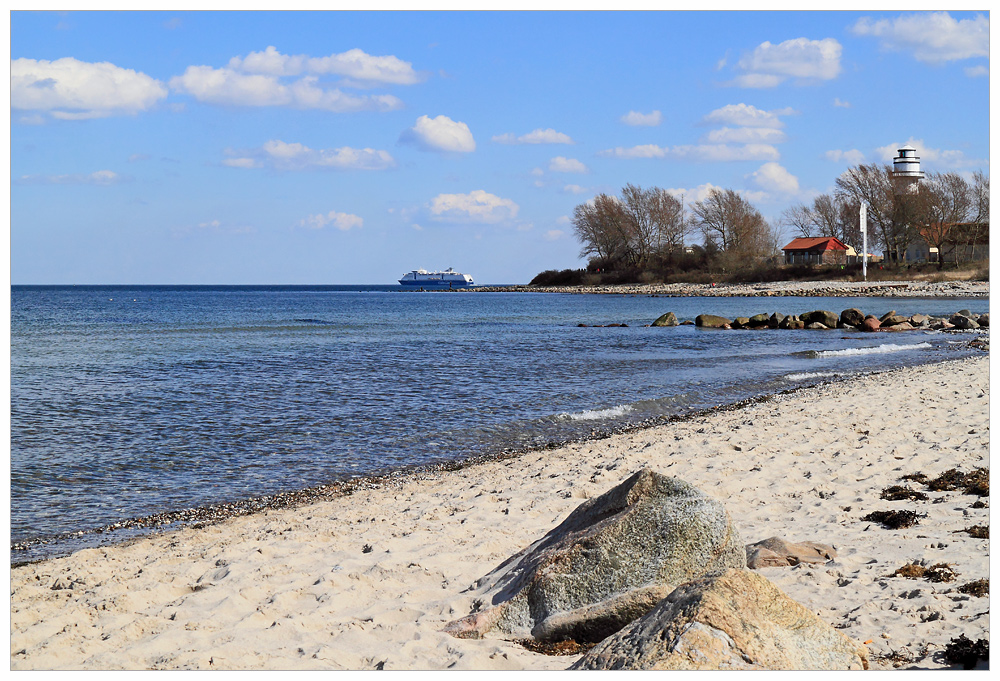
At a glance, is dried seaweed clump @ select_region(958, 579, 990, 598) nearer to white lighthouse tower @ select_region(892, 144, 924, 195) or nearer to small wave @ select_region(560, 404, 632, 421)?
small wave @ select_region(560, 404, 632, 421)

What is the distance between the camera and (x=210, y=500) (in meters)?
8.60

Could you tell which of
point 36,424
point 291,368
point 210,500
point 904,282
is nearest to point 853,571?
point 210,500

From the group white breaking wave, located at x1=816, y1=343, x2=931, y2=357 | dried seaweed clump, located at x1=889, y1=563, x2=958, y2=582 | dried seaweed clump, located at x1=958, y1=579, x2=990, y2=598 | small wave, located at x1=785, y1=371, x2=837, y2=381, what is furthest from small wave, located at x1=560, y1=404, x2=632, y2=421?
white breaking wave, located at x1=816, y1=343, x2=931, y2=357

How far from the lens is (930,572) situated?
469cm

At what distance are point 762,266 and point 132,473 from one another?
84156 mm

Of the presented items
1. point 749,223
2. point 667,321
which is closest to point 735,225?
point 749,223

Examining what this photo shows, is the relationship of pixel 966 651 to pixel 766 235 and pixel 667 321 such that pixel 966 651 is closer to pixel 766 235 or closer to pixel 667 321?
pixel 667 321

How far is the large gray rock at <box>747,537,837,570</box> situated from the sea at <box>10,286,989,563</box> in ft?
18.5

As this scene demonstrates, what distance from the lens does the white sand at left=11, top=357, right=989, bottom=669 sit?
165 inches

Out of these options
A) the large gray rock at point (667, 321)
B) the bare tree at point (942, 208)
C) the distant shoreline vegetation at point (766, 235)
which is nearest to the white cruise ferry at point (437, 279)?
the distant shoreline vegetation at point (766, 235)

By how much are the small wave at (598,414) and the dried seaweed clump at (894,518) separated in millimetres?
7251

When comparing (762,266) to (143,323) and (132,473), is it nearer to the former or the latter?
(143,323)

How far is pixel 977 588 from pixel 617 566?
2037 millimetres
